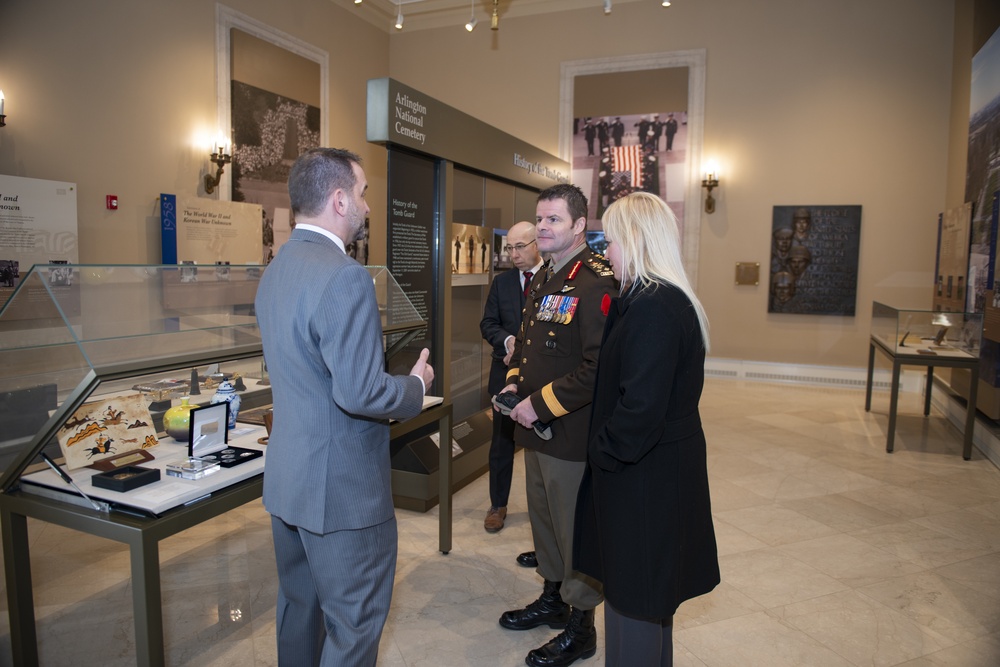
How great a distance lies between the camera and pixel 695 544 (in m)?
1.96

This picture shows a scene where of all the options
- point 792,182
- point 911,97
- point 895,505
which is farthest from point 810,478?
point 911,97

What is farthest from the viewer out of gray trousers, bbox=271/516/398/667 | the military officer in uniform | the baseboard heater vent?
the baseboard heater vent

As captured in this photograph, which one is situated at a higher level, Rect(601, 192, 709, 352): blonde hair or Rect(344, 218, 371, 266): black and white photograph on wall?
Rect(344, 218, 371, 266): black and white photograph on wall

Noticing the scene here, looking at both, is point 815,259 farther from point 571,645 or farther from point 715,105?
point 571,645

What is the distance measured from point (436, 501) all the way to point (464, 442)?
0.63 metres

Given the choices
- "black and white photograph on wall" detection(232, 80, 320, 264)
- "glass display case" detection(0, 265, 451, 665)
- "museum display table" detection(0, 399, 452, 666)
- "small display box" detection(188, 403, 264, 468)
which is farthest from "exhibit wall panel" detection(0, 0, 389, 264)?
"museum display table" detection(0, 399, 452, 666)

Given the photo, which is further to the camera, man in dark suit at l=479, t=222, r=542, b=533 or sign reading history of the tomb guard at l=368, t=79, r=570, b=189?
man in dark suit at l=479, t=222, r=542, b=533

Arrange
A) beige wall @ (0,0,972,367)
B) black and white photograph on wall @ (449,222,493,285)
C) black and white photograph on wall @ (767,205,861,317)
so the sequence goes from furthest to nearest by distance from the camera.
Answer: black and white photograph on wall @ (767,205,861,317) → beige wall @ (0,0,972,367) → black and white photograph on wall @ (449,222,493,285)

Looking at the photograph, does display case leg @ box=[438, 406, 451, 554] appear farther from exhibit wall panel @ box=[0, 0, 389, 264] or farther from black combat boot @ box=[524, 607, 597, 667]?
exhibit wall panel @ box=[0, 0, 389, 264]

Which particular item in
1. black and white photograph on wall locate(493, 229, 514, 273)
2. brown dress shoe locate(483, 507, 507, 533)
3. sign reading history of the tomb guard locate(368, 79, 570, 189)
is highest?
sign reading history of the tomb guard locate(368, 79, 570, 189)

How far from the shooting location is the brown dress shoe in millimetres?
3883

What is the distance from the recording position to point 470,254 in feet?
16.9

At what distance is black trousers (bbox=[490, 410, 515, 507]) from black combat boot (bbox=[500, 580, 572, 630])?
1.12m

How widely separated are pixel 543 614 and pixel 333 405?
165cm
